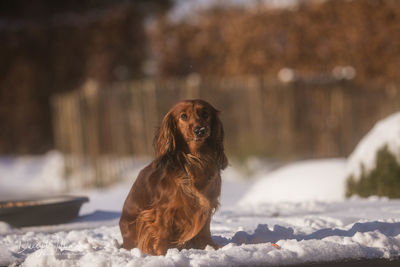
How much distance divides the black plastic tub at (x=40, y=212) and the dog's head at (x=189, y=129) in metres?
1.79

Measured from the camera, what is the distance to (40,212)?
16.7 ft

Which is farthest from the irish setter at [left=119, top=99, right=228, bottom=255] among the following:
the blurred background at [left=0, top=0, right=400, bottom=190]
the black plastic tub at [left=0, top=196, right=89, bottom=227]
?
the blurred background at [left=0, top=0, right=400, bottom=190]

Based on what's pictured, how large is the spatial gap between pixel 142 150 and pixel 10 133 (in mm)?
5515

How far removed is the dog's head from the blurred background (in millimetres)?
6539

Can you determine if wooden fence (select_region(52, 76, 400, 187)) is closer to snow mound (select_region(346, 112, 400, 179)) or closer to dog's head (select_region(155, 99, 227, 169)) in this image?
snow mound (select_region(346, 112, 400, 179))

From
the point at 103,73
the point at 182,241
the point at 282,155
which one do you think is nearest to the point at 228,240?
the point at 182,241

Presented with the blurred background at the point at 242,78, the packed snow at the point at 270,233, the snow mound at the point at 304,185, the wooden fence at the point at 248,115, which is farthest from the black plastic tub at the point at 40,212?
the wooden fence at the point at 248,115

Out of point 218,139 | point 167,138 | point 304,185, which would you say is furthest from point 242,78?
point 167,138

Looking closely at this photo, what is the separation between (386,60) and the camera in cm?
1069

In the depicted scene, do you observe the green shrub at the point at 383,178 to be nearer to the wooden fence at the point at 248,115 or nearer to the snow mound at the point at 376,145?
the snow mound at the point at 376,145

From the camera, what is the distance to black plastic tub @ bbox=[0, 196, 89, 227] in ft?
16.5

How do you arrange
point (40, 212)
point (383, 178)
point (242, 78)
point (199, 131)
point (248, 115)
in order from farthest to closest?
point (242, 78), point (248, 115), point (383, 178), point (40, 212), point (199, 131)

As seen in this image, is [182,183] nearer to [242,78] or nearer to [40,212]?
[40,212]

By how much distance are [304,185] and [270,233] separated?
10.3ft
